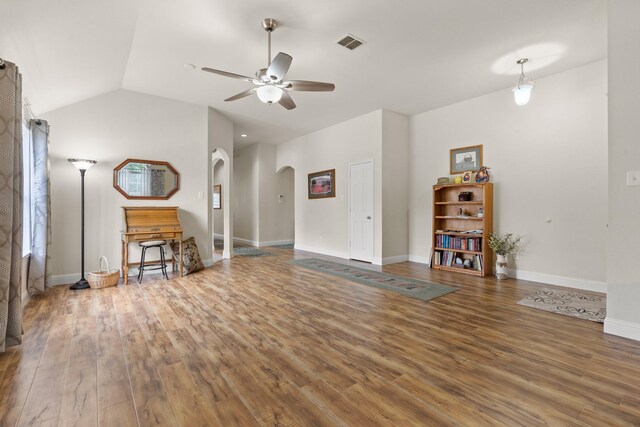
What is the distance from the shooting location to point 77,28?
2.67 m

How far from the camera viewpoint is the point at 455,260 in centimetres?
515

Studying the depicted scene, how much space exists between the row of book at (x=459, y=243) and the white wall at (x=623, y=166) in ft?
7.50

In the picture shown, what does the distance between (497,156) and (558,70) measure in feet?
4.37

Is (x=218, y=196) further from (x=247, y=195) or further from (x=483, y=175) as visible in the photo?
(x=483, y=175)

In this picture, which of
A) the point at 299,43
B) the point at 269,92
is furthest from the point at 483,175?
the point at 269,92

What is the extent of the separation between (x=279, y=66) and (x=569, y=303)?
4.01 meters

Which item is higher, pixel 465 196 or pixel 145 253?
pixel 465 196

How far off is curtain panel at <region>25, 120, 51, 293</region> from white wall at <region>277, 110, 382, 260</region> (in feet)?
15.9

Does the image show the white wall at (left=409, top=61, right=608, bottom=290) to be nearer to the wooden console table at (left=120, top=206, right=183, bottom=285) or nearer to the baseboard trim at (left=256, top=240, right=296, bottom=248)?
the wooden console table at (left=120, top=206, right=183, bottom=285)

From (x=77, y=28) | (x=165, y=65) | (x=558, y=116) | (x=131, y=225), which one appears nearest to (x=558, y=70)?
(x=558, y=116)

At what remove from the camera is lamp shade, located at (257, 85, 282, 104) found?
296 centimetres

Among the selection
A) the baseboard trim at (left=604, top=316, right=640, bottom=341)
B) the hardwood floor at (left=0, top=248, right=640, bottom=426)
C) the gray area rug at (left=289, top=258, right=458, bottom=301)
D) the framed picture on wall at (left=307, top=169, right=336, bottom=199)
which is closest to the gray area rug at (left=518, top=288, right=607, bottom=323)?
the hardwood floor at (left=0, top=248, right=640, bottom=426)

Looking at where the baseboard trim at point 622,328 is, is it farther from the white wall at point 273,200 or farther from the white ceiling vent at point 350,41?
the white wall at point 273,200

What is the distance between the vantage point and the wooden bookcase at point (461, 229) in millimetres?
4707
